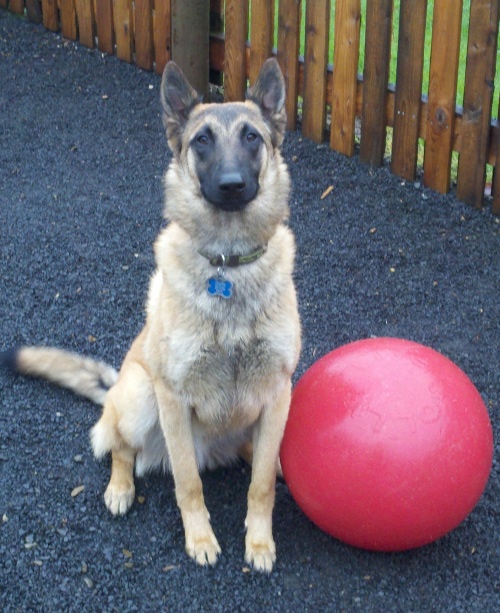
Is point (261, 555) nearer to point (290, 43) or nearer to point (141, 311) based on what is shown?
point (141, 311)

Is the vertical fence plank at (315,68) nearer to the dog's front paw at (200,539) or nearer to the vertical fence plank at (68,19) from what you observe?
the vertical fence plank at (68,19)

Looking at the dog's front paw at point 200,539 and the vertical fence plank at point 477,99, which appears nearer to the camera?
the dog's front paw at point 200,539

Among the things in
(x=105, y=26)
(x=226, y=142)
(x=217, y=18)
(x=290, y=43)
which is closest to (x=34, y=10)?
(x=105, y=26)

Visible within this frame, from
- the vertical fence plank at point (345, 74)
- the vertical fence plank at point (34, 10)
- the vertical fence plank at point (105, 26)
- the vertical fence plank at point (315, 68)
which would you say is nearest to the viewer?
the vertical fence plank at point (345, 74)

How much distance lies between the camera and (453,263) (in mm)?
5715

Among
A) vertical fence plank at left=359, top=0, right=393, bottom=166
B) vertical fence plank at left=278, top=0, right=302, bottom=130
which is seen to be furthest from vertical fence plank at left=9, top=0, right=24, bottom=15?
vertical fence plank at left=359, top=0, right=393, bottom=166

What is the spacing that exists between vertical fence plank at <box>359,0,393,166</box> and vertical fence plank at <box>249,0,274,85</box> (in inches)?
36.2

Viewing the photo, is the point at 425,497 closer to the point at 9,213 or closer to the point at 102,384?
the point at 102,384

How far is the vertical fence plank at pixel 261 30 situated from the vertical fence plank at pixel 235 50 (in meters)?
0.12

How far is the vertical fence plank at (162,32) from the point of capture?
754 centimetres

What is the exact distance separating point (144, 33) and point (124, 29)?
12.2 inches

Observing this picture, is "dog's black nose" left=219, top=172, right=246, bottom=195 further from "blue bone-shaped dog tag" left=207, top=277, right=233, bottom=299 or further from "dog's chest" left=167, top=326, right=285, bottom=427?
"dog's chest" left=167, top=326, right=285, bottom=427

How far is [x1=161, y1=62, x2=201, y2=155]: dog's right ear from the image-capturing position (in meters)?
3.75

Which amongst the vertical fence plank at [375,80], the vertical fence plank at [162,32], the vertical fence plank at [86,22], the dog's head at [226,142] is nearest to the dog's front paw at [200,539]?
the dog's head at [226,142]
